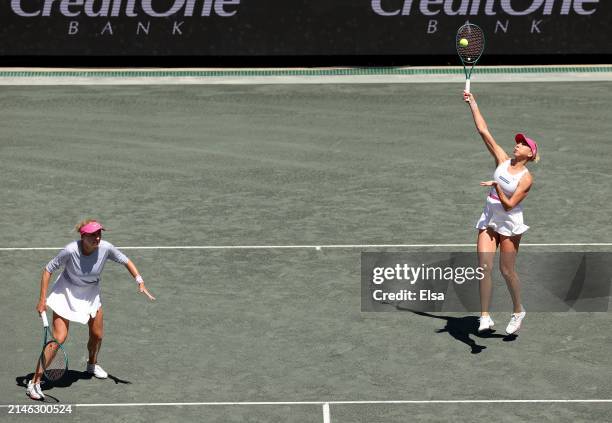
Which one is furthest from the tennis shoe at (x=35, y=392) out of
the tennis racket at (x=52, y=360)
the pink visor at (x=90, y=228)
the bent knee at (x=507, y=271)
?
the bent knee at (x=507, y=271)

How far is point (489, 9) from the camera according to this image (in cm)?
2992

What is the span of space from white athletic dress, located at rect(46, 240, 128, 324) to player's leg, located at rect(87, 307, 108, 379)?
0.55 ft

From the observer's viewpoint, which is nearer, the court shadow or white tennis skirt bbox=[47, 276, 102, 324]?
white tennis skirt bbox=[47, 276, 102, 324]

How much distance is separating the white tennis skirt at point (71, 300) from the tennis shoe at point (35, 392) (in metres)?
0.75

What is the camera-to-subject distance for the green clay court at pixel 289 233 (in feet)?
44.8

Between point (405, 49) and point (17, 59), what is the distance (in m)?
8.87

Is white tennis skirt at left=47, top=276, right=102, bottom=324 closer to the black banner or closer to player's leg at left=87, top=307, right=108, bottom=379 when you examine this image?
player's leg at left=87, top=307, right=108, bottom=379

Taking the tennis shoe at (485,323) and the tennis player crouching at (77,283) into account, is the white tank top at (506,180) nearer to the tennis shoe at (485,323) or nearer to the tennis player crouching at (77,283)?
the tennis shoe at (485,323)

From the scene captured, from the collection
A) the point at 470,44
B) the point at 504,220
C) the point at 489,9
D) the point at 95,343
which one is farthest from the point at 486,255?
the point at 489,9

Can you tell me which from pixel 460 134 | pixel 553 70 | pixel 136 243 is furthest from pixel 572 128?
pixel 136 243

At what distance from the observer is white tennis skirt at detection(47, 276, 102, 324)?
13414mm

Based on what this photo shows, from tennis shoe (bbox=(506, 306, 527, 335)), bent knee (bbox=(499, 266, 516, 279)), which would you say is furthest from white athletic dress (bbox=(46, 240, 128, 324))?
tennis shoe (bbox=(506, 306, 527, 335))

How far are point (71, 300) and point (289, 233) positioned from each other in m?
6.11

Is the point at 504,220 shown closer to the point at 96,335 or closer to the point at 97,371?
the point at 96,335
